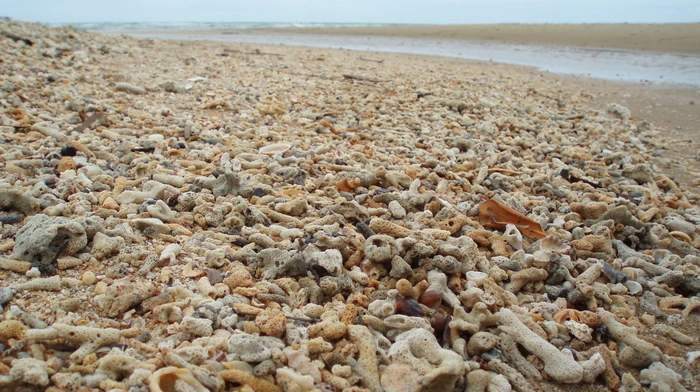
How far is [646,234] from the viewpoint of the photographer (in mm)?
4055

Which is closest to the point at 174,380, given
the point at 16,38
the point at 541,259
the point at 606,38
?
the point at 541,259

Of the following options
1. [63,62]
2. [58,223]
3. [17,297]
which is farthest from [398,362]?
[63,62]

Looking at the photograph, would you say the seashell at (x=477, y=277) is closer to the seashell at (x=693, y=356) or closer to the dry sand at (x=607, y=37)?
the seashell at (x=693, y=356)

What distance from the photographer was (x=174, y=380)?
1916 millimetres

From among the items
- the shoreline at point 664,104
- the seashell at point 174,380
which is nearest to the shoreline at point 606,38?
the shoreline at point 664,104

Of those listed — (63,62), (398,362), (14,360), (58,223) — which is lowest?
(398,362)

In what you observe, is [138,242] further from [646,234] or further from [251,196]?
[646,234]

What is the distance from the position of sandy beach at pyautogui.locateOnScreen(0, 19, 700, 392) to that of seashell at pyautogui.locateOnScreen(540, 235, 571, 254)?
0.08 feet

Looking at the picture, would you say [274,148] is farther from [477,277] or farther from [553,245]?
[553,245]

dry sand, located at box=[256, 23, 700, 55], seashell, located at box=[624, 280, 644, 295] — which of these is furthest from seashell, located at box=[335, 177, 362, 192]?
dry sand, located at box=[256, 23, 700, 55]

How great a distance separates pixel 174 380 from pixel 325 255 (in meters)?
1.21

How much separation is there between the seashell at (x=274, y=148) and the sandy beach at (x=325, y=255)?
34 mm

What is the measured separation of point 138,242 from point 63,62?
23.0ft

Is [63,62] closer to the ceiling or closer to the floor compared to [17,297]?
closer to the ceiling
